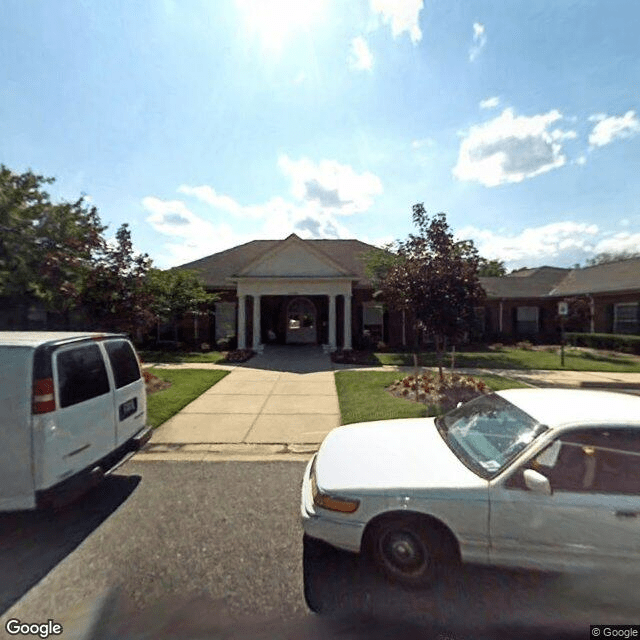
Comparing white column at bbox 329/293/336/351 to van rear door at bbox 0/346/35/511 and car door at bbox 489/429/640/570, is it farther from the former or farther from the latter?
car door at bbox 489/429/640/570

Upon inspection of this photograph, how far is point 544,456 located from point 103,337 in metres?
4.52

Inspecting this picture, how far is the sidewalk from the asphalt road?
1.78m

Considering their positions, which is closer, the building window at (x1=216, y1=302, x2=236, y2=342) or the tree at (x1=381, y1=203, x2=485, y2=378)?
the tree at (x1=381, y1=203, x2=485, y2=378)

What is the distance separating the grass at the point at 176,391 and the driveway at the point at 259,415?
0.18 meters

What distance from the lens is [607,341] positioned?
17469 millimetres

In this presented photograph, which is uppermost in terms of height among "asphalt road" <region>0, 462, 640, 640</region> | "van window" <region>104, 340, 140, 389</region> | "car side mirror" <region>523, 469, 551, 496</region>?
"van window" <region>104, 340, 140, 389</region>

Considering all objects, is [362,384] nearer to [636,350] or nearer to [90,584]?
[90,584]

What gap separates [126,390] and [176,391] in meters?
4.65

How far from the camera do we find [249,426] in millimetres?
6418

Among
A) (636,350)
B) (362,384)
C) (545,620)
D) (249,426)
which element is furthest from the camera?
(636,350)

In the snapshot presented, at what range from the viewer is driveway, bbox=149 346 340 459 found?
5.68 meters

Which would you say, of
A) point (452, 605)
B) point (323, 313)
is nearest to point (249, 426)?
point (452, 605)

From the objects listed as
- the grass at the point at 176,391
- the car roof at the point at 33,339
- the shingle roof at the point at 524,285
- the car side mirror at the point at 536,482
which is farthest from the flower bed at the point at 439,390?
the shingle roof at the point at 524,285

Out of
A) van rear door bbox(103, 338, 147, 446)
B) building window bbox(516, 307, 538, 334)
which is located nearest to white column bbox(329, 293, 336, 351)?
van rear door bbox(103, 338, 147, 446)
